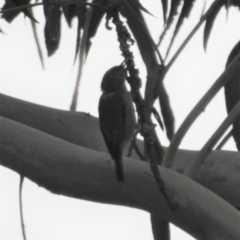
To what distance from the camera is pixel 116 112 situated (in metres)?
1.88

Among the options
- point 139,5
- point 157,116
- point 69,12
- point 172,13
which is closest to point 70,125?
point 157,116

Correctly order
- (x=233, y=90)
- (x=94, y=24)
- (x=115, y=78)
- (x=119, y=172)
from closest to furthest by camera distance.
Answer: (x=119, y=172), (x=233, y=90), (x=94, y=24), (x=115, y=78)

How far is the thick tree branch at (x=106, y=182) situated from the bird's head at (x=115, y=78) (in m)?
0.72

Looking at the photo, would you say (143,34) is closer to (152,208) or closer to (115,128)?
(115,128)

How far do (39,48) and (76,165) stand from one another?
2.29 ft

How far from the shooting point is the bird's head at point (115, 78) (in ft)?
6.54

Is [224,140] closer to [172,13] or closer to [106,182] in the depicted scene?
[172,13]

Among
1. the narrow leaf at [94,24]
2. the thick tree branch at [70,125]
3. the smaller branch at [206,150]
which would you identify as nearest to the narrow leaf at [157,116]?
the thick tree branch at [70,125]

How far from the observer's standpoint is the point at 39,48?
6.15 ft

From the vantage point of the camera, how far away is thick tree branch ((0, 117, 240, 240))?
3.88 feet

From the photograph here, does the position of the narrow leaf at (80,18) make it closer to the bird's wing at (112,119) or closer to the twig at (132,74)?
the bird's wing at (112,119)

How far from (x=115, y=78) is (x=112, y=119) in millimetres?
222

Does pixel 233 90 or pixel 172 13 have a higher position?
pixel 172 13

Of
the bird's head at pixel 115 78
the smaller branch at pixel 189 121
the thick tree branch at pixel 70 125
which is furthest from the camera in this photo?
the bird's head at pixel 115 78
